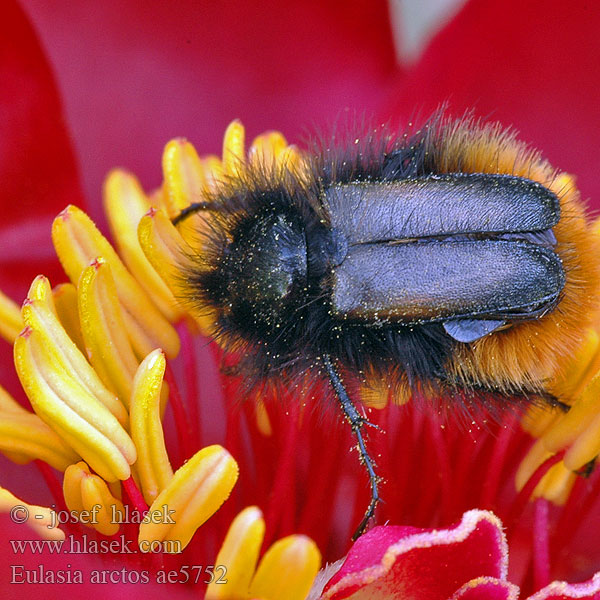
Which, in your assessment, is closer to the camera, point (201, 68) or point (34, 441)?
point (34, 441)

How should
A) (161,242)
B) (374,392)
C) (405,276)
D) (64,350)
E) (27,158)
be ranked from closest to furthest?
(405,276)
(374,392)
(64,350)
(161,242)
(27,158)

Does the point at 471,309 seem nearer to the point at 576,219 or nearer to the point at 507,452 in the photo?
the point at 576,219

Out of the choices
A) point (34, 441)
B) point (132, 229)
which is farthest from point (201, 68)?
point (34, 441)

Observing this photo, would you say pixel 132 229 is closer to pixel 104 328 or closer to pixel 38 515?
pixel 104 328

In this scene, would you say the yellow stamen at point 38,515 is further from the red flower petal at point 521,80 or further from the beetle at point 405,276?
the red flower petal at point 521,80

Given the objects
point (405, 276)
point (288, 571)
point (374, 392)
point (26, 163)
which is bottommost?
point (288, 571)

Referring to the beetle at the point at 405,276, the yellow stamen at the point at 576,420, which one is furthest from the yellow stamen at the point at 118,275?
the yellow stamen at the point at 576,420

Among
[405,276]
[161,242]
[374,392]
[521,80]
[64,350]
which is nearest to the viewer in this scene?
[405,276]

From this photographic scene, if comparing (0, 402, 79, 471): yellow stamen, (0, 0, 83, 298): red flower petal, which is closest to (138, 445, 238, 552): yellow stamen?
(0, 402, 79, 471): yellow stamen
